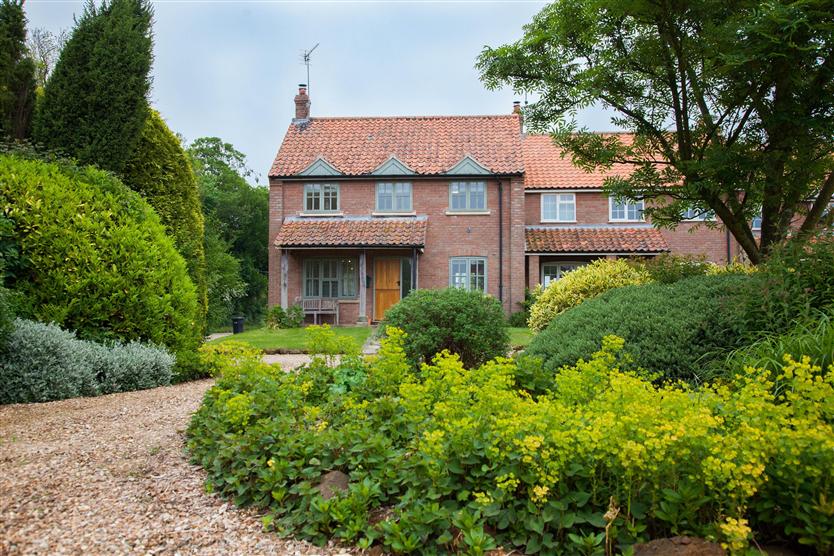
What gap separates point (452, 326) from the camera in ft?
24.8

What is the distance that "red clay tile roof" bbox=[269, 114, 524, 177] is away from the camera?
68.3 feet

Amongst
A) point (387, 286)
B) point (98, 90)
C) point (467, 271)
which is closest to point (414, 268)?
point (387, 286)

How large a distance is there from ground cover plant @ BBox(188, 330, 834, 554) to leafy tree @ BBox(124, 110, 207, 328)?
23.5ft

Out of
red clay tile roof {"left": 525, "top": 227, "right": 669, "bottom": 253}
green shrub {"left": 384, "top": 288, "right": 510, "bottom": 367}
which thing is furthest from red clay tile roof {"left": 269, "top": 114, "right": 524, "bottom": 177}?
green shrub {"left": 384, "top": 288, "right": 510, "bottom": 367}

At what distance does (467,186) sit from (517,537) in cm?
1856

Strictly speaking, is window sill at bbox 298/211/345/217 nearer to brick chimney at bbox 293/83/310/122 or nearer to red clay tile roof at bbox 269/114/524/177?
red clay tile roof at bbox 269/114/524/177

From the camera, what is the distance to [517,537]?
103 inches

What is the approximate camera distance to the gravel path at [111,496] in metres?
2.90

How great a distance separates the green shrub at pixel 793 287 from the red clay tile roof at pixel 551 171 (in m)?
15.6

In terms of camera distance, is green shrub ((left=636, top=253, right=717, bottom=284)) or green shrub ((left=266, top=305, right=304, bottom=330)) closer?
green shrub ((left=636, top=253, right=717, bottom=284))

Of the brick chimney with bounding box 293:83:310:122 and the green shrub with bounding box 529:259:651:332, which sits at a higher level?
the brick chimney with bounding box 293:83:310:122

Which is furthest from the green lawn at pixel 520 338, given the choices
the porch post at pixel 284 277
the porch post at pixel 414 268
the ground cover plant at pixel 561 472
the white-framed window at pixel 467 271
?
the porch post at pixel 284 277

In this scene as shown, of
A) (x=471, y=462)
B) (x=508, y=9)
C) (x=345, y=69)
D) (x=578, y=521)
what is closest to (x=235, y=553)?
(x=471, y=462)

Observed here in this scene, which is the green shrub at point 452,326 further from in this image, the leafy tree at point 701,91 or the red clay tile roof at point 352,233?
the red clay tile roof at point 352,233
